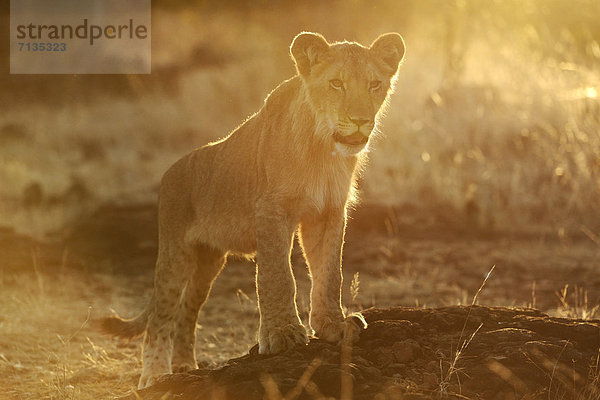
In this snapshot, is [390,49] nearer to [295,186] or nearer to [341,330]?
[295,186]

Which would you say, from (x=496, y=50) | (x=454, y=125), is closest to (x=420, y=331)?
(x=454, y=125)

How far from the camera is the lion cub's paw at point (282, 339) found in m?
5.41

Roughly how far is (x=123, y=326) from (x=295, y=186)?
202cm

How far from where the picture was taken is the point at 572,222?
12.8m

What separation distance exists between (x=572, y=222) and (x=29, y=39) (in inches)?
450

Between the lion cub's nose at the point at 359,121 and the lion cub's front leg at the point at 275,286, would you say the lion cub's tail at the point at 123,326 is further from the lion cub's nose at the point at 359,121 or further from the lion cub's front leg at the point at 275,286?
the lion cub's nose at the point at 359,121

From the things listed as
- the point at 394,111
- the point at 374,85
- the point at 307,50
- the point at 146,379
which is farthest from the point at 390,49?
the point at 394,111

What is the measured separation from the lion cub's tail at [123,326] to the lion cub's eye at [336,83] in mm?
2379

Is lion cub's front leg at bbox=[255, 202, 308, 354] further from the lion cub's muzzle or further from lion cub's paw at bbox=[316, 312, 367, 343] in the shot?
the lion cub's muzzle

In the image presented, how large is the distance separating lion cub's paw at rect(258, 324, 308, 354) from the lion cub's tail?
1674mm

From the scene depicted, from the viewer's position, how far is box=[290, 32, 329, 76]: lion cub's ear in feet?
18.8

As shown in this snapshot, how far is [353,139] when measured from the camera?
5.46 metres

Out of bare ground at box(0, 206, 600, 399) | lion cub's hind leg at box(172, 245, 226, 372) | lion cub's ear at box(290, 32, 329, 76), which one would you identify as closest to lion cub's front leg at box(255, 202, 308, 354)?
bare ground at box(0, 206, 600, 399)

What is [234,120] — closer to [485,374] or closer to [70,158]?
[70,158]
